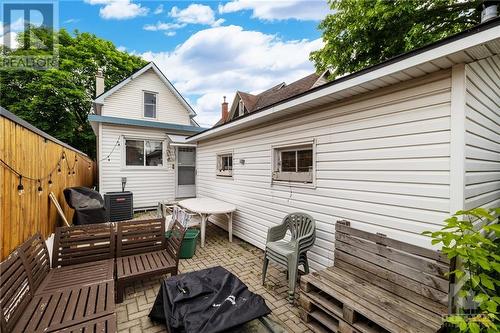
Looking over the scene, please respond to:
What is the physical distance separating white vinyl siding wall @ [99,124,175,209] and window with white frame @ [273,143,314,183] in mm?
6041

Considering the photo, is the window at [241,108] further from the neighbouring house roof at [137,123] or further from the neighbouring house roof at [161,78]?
the neighbouring house roof at [137,123]

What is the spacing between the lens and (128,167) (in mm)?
8156

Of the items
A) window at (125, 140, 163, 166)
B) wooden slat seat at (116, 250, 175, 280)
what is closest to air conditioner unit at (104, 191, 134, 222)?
window at (125, 140, 163, 166)

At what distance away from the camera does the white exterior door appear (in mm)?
9203

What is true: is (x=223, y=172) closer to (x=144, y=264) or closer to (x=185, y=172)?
(x=185, y=172)

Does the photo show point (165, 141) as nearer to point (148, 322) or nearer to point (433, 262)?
point (148, 322)

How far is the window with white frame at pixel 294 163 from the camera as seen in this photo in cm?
374

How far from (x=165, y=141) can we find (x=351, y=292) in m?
8.55

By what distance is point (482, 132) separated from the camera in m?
2.46

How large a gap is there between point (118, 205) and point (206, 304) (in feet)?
20.6

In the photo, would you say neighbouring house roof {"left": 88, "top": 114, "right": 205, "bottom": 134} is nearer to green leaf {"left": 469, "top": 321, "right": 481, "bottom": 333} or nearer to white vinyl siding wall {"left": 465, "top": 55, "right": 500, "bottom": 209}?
white vinyl siding wall {"left": 465, "top": 55, "right": 500, "bottom": 209}

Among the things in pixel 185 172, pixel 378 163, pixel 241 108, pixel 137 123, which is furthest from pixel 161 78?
pixel 378 163

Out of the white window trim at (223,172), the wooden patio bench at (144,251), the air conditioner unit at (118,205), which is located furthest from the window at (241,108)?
the wooden patio bench at (144,251)

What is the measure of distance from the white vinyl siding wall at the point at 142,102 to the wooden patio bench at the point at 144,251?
699cm
